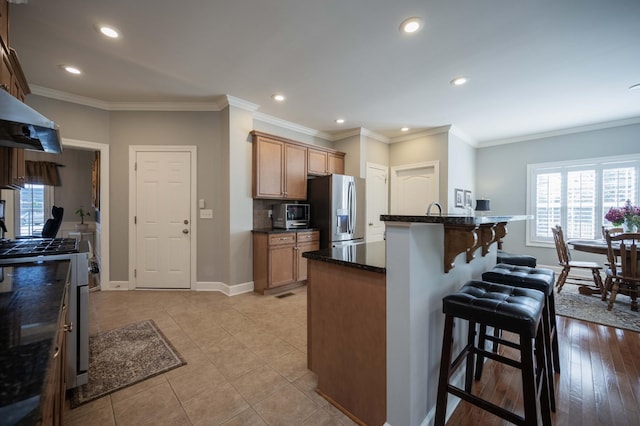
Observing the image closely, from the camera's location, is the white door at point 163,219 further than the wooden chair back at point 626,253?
Yes

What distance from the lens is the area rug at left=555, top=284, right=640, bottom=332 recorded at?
283 centimetres

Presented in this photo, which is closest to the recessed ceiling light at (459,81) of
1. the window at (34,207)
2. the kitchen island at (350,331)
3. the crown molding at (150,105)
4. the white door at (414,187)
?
the white door at (414,187)

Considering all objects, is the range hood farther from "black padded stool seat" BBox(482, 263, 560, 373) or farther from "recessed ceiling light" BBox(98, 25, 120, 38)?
"black padded stool seat" BBox(482, 263, 560, 373)

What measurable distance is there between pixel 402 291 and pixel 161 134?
3.92 meters

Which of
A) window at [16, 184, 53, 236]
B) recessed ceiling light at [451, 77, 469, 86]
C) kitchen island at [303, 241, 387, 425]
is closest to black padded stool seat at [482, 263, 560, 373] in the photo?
kitchen island at [303, 241, 387, 425]

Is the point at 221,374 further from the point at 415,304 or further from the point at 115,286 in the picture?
the point at 115,286

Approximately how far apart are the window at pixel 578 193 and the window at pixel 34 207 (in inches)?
388

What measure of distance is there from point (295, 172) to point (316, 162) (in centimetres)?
53

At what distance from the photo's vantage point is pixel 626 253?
3072 mm

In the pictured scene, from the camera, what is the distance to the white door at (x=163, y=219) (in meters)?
3.81

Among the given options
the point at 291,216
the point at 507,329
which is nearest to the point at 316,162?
the point at 291,216

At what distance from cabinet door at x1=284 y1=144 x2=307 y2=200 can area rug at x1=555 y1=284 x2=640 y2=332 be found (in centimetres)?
367

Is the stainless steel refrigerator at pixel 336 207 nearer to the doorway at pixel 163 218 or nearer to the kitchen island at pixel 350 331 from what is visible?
the doorway at pixel 163 218

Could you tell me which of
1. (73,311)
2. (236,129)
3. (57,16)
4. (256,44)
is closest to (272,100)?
(236,129)
